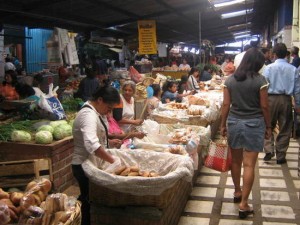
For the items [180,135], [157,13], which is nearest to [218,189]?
[180,135]

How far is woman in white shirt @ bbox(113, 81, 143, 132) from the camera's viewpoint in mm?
5277

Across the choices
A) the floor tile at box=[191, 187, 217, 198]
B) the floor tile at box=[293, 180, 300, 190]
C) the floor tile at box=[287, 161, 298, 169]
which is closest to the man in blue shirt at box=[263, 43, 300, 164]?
the floor tile at box=[287, 161, 298, 169]

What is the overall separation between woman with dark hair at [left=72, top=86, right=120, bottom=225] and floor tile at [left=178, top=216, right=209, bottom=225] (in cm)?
119

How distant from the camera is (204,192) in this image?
5348 mm

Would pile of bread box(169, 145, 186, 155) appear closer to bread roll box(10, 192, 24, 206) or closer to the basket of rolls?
the basket of rolls

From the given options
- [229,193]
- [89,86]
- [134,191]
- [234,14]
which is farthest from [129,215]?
[234,14]

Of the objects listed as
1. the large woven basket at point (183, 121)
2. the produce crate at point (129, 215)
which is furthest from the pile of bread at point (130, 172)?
the large woven basket at point (183, 121)

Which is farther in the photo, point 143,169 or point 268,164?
point 268,164

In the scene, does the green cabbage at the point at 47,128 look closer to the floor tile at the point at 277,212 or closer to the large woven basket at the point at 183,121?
the large woven basket at the point at 183,121

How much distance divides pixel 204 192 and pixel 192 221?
0.95 meters

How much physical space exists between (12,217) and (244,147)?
2.77 m

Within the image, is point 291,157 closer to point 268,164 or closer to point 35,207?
point 268,164

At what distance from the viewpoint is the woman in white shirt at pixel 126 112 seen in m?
5.28

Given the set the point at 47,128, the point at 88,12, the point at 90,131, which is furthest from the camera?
Result: the point at 88,12
